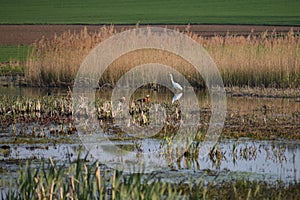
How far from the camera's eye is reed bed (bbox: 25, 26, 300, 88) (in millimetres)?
Answer: 19094

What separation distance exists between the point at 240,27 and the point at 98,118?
33.1 meters

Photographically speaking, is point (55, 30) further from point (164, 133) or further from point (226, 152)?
point (226, 152)

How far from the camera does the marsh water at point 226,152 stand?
9531 millimetres

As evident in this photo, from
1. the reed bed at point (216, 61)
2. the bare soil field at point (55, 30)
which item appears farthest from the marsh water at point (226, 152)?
the bare soil field at point (55, 30)

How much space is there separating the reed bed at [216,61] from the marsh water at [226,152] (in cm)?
390

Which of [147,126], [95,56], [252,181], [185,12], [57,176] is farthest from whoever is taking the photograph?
[185,12]

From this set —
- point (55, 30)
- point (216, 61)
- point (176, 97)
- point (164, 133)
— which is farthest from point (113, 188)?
point (55, 30)

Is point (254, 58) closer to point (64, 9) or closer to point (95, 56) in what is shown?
point (95, 56)

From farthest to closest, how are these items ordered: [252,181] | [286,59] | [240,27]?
1. [240,27]
2. [286,59]
3. [252,181]

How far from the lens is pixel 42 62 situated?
21.6 m

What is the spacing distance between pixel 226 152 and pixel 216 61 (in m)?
9.01

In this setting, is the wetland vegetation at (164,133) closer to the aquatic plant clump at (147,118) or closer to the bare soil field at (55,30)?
the aquatic plant clump at (147,118)

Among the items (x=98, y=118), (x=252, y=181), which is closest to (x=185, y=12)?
(x=98, y=118)

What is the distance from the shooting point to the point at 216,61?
19.9 metres
